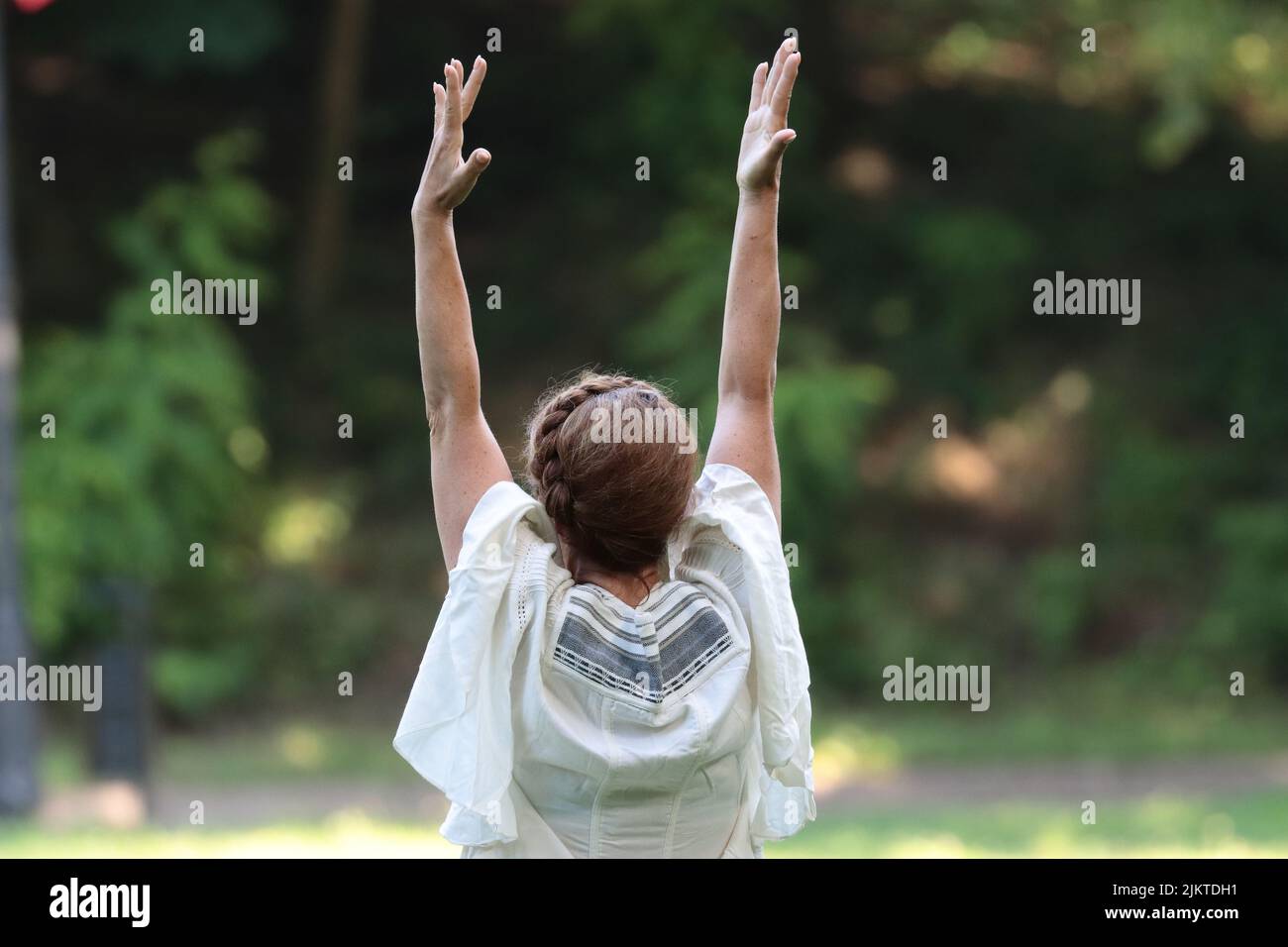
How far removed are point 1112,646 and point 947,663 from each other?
4.71 feet

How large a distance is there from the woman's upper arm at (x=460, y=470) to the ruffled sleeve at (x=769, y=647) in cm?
30

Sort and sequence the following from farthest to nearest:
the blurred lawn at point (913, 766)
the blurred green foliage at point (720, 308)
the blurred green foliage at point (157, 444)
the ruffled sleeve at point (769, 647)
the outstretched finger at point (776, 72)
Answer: the blurred green foliage at point (720, 308) < the blurred green foliage at point (157, 444) < the blurred lawn at point (913, 766) < the outstretched finger at point (776, 72) < the ruffled sleeve at point (769, 647)

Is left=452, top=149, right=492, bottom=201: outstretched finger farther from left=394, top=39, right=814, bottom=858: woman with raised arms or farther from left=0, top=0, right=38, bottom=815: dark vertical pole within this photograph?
left=0, top=0, right=38, bottom=815: dark vertical pole

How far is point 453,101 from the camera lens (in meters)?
2.32

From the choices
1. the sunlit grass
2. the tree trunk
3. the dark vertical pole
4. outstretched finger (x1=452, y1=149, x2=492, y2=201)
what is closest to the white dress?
outstretched finger (x1=452, y1=149, x2=492, y2=201)

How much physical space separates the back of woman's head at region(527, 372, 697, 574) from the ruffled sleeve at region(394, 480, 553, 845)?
0.29 ft

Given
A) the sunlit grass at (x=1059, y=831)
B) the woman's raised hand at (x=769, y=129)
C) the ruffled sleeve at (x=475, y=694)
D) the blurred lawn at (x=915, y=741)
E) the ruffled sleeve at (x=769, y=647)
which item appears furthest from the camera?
the blurred lawn at (x=915, y=741)

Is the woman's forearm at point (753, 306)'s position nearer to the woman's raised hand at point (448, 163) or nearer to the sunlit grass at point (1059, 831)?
the woman's raised hand at point (448, 163)

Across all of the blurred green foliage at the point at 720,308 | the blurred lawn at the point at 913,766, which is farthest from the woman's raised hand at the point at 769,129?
the blurred green foliage at the point at 720,308

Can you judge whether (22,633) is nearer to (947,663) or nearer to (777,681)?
(947,663)

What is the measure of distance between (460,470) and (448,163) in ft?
1.50

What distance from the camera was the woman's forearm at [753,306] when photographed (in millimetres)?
2395

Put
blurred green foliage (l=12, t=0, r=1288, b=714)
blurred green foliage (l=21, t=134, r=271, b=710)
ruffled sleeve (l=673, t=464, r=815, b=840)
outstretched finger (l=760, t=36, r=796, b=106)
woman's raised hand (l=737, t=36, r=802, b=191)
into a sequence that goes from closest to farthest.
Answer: ruffled sleeve (l=673, t=464, r=815, b=840)
woman's raised hand (l=737, t=36, r=802, b=191)
outstretched finger (l=760, t=36, r=796, b=106)
blurred green foliage (l=21, t=134, r=271, b=710)
blurred green foliage (l=12, t=0, r=1288, b=714)

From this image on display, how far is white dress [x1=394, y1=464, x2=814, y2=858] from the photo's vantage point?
80.8 inches
